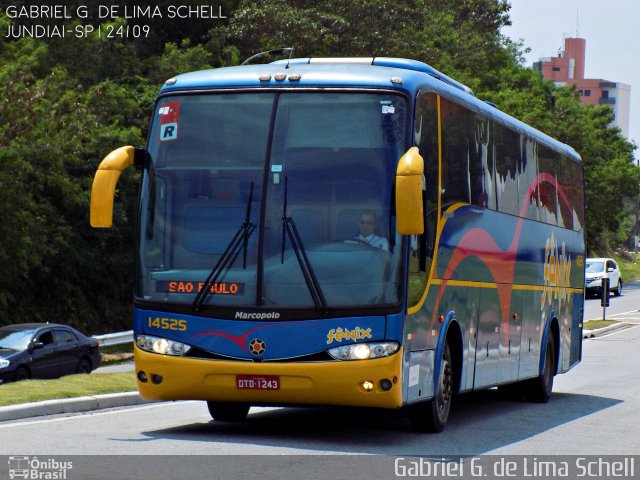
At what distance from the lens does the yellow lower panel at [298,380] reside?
38.2 ft

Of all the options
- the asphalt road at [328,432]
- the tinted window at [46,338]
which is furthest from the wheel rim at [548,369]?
the tinted window at [46,338]

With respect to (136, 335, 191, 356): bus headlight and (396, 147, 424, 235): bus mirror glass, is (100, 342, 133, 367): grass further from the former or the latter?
(396, 147, 424, 235): bus mirror glass

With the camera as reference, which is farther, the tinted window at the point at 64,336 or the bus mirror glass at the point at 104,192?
the tinted window at the point at 64,336

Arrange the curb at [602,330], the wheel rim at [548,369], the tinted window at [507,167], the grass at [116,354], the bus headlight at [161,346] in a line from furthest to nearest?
the curb at [602,330]
the grass at [116,354]
the wheel rim at [548,369]
the tinted window at [507,167]
the bus headlight at [161,346]

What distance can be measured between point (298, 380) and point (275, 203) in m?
1.62

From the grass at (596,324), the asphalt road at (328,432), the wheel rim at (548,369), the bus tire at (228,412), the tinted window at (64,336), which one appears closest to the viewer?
the asphalt road at (328,432)

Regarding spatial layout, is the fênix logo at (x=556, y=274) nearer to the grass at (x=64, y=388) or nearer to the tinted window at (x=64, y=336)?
the grass at (x=64, y=388)

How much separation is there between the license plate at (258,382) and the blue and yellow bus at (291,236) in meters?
0.02

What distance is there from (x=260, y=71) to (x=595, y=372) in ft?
52.4

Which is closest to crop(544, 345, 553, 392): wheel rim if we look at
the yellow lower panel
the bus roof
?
the bus roof

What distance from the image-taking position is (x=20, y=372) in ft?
85.9

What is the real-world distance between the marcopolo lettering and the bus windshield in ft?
0.34

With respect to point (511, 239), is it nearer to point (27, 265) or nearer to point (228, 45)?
point (27, 265)

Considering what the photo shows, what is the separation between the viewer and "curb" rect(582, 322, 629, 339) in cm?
4222
